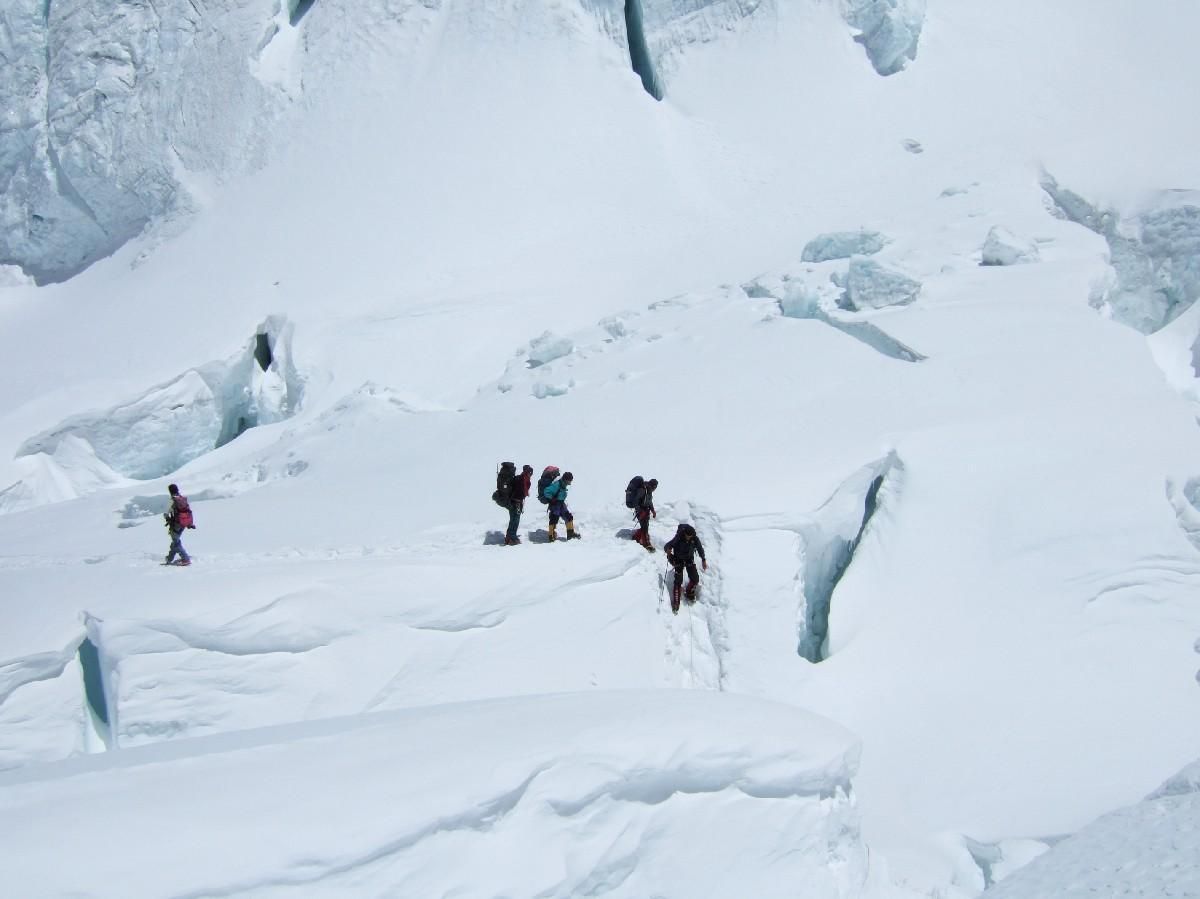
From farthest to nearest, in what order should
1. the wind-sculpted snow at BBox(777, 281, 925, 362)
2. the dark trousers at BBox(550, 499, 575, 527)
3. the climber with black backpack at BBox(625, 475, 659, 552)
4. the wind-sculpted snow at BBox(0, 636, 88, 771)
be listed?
the wind-sculpted snow at BBox(777, 281, 925, 362) → the dark trousers at BBox(550, 499, 575, 527) → the climber with black backpack at BBox(625, 475, 659, 552) → the wind-sculpted snow at BBox(0, 636, 88, 771)

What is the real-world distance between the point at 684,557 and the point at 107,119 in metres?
21.1

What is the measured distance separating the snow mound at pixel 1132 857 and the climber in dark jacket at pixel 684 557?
373cm

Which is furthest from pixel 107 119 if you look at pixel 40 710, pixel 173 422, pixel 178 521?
pixel 40 710

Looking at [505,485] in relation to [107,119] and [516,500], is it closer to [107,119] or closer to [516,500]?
[516,500]

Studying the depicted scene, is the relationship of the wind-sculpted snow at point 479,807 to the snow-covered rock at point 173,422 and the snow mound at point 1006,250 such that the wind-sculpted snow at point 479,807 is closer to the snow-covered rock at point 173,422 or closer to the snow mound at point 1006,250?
the snow mound at point 1006,250

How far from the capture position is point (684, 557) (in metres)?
8.25

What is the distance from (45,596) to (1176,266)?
16.6 meters

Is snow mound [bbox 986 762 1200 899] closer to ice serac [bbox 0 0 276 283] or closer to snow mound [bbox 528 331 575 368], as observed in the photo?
snow mound [bbox 528 331 575 368]

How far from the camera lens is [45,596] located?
802 cm

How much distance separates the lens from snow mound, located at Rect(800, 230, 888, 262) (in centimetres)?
1680

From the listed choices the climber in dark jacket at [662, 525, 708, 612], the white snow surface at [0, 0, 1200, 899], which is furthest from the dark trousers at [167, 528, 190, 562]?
the climber in dark jacket at [662, 525, 708, 612]

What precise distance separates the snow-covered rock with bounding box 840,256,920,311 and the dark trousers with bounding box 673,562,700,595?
7387mm

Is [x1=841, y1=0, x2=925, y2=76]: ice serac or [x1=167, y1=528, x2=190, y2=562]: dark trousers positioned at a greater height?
[x1=841, y1=0, x2=925, y2=76]: ice serac

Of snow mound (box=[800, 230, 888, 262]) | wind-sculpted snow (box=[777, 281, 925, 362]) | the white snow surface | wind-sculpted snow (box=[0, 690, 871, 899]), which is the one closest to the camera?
wind-sculpted snow (box=[0, 690, 871, 899])
